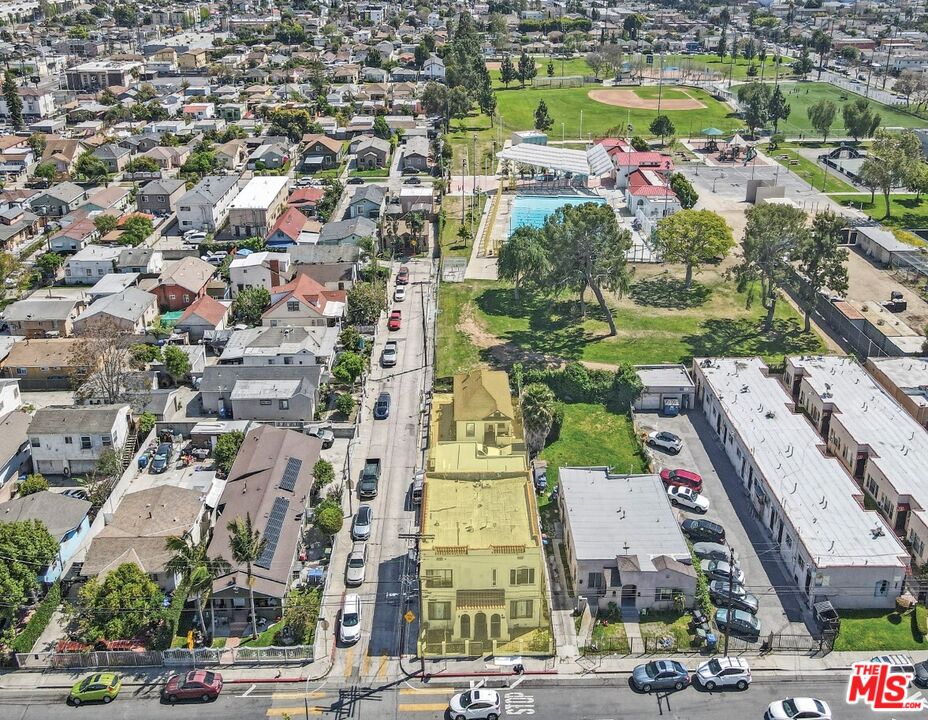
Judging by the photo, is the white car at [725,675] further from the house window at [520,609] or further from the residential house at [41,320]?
the residential house at [41,320]

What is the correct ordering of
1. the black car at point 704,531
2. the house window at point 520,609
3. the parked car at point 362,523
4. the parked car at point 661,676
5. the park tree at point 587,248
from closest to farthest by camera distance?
the parked car at point 661,676 → the house window at point 520,609 → the black car at point 704,531 → the parked car at point 362,523 → the park tree at point 587,248

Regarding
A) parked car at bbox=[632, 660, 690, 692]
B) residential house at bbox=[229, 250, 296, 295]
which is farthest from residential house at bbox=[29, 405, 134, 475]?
parked car at bbox=[632, 660, 690, 692]

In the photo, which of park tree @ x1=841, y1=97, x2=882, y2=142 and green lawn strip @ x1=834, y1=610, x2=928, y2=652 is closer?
green lawn strip @ x1=834, y1=610, x2=928, y2=652

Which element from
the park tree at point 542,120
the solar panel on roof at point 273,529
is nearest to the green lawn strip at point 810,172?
the park tree at point 542,120

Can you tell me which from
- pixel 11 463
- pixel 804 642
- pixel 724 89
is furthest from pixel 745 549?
pixel 724 89

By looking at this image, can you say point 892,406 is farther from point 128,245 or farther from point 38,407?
point 128,245

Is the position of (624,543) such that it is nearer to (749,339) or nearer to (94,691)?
(94,691)

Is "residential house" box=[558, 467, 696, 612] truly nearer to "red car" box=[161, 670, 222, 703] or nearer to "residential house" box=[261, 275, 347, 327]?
"red car" box=[161, 670, 222, 703]
